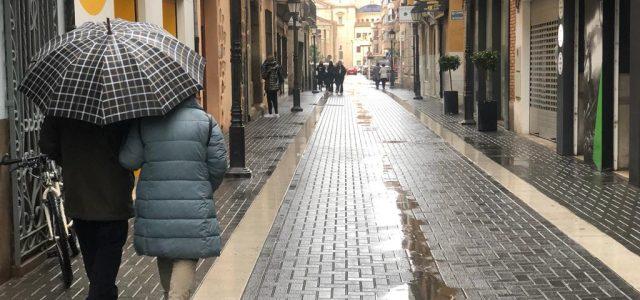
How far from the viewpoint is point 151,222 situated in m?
4.76

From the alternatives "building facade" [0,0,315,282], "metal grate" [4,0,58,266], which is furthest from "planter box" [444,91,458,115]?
"metal grate" [4,0,58,266]

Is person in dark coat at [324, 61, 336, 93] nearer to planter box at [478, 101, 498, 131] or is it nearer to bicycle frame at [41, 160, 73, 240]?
planter box at [478, 101, 498, 131]

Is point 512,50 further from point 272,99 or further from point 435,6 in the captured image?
point 435,6

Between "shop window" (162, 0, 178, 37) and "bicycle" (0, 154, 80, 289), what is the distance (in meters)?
7.95

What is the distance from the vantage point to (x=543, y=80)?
18.1 m

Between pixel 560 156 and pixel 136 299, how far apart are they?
9924 mm

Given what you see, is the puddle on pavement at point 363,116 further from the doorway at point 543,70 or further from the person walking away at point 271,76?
the doorway at point 543,70

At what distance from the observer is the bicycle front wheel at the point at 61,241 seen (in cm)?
673

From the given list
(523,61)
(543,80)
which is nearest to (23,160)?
(543,80)

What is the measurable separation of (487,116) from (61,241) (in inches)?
568

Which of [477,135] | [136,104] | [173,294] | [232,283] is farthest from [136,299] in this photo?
[477,135]

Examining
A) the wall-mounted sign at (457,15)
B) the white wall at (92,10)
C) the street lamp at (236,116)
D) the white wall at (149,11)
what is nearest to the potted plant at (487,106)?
the wall-mounted sign at (457,15)

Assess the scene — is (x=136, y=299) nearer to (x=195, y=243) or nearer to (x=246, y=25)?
(x=195, y=243)

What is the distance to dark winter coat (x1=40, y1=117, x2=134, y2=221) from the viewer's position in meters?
4.95
